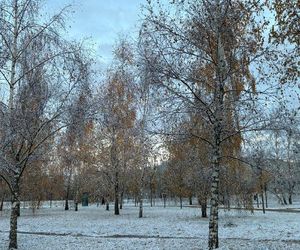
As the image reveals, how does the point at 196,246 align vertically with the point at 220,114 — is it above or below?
below

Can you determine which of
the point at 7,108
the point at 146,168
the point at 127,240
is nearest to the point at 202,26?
the point at 7,108

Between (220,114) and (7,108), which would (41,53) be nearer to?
(7,108)

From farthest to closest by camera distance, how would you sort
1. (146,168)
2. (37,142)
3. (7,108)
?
1. (146,168)
2. (37,142)
3. (7,108)

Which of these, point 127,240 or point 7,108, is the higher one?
point 7,108

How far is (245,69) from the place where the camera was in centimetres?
1052

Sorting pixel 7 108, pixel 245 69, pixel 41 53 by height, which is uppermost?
pixel 41 53

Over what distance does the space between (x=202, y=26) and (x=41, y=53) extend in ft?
16.8

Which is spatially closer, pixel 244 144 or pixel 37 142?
pixel 244 144

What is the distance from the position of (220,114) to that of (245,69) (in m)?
1.48

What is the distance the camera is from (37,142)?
12.9 metres

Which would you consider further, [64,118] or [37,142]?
[37,142]

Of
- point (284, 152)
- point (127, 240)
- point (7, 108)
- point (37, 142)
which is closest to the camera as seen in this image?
point (7, 108)

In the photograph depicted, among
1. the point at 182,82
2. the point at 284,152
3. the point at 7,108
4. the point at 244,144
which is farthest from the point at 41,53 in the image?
the point at 284,152

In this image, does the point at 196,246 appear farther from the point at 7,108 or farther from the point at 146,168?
the point at 146,168
